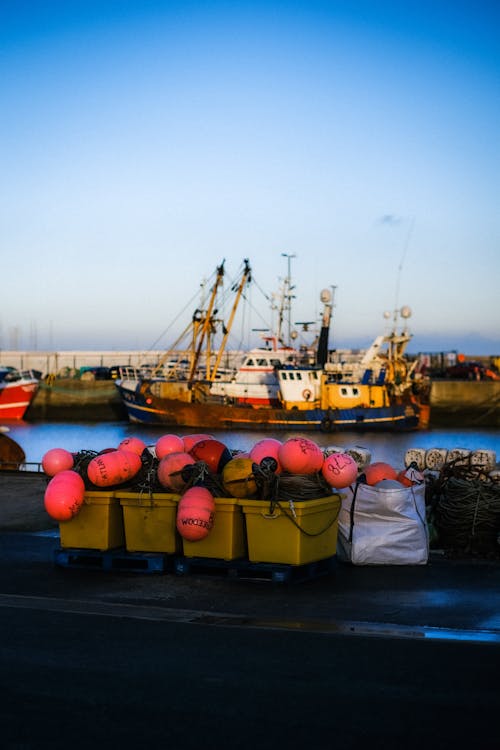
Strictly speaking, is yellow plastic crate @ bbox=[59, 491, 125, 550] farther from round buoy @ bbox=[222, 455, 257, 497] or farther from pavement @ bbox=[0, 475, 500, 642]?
round buoy @ bbox=[222, 455, 257, 497]

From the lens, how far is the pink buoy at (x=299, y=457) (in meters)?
7.64

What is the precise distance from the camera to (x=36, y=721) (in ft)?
13.8

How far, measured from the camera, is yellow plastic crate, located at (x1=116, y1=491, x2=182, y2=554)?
7855 mm

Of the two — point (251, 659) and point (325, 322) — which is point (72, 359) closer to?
point (325, 322)

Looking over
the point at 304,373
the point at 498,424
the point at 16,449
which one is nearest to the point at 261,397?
the point at 304,373

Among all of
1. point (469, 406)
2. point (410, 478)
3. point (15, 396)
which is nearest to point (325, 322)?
point (469, 406)

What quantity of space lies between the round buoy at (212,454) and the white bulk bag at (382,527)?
1132 millimetres

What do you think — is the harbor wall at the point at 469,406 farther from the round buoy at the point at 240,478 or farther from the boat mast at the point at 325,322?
the round buoy at the point at 240,478

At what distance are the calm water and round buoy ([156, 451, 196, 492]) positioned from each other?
27.9 meters

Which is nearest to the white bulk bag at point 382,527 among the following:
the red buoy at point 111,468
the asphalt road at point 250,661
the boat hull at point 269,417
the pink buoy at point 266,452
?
the asphalt road at point 250,661

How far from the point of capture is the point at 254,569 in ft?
24.5

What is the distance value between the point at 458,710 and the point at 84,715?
1.76 metres

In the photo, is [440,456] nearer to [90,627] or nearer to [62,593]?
[62,593]

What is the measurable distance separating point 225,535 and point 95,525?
A: 1255mm
